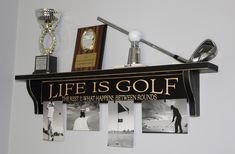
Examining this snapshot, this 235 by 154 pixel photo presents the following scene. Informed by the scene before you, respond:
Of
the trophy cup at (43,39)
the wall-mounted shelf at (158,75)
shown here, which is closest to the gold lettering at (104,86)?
the wall-mounted shelf at (158,75)

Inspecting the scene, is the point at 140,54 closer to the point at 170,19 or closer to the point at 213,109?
the point at 170,19

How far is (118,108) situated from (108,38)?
32cm

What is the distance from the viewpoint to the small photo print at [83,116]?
1.63 meters

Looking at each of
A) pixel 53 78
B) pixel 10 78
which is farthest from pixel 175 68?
pixel 10 78

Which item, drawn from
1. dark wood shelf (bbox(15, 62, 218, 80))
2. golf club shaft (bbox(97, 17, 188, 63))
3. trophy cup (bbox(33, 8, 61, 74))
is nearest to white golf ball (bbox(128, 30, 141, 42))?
golf club shaft (bbox(97, 17, 188, 63))

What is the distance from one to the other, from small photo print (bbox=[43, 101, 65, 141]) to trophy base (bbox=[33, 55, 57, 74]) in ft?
0.51

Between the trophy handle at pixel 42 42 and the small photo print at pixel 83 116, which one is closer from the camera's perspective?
the small photo print at pixel 83 116

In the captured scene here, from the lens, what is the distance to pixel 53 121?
174cm

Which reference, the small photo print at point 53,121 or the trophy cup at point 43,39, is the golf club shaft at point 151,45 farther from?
the small photo print at point 53,121

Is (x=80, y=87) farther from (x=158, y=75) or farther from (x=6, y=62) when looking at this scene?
(x=6, y=62)

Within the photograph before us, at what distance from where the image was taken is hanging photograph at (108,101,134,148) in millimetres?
1530

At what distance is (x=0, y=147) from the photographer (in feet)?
6.21

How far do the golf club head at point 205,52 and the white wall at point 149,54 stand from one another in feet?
0.21

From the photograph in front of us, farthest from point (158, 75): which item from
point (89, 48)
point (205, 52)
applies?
point (89, 48)
